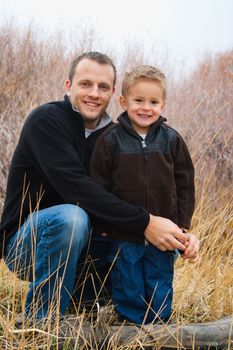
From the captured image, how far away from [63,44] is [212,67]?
3.40m

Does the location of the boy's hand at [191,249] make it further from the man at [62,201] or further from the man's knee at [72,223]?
the man's knee at [72,223]

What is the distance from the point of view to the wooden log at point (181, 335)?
2.73 m

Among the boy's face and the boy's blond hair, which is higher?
the boy's blond hair

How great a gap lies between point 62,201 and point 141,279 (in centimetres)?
59

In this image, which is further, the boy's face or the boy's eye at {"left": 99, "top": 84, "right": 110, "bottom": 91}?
the boy's eye at {"left": 99, "top": 84, "right": 110, "bottom": 91}

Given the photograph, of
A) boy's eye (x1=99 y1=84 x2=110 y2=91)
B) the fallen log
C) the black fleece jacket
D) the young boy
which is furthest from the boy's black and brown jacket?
the fallen log

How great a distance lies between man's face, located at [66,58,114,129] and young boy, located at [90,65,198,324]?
0.54 feet

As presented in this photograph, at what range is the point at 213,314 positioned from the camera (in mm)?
3223

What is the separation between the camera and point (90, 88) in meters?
2.92

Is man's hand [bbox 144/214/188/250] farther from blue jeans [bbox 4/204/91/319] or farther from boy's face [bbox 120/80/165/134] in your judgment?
boy's face [bbox 120/80/165/134]

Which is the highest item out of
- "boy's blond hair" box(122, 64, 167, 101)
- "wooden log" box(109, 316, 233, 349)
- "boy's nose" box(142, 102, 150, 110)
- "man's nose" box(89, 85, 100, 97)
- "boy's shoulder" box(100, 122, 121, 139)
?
"boy's blond hair" box(122, 64, 167, 101)

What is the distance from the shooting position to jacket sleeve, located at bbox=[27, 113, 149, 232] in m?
2.60

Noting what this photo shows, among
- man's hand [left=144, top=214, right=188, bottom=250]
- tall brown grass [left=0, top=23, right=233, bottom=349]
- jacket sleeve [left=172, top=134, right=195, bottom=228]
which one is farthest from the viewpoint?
tall brown grass [left=0, top=23, right=233, bottom=349]

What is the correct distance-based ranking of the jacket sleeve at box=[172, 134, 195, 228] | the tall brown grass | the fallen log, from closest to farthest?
the fallen log → the jacket sleeve at box=[172, 134, 195, 228] → the tall brown grass
